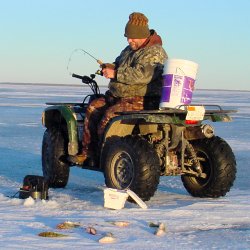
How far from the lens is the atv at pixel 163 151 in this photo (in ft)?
21.7

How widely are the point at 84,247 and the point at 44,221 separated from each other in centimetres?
102

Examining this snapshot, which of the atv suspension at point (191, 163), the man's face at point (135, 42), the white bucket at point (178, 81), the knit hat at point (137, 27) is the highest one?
the knit hat at point (137, 27)

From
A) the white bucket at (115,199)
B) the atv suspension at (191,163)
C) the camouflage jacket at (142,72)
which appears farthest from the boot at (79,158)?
the white bucket at (115,199)

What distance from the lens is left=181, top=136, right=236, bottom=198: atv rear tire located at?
718 centimetres

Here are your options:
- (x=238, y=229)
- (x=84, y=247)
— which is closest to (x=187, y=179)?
(x=238, y=229)

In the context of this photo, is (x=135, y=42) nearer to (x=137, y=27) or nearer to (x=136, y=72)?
(x=137, y=27)

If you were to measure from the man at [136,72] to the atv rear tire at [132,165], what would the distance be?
0.46 m

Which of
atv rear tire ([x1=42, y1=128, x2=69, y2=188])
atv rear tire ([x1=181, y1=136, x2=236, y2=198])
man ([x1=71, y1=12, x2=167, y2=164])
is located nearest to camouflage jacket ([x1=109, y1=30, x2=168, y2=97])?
man ([x1=71, y1=12, x2=167, y2=164])

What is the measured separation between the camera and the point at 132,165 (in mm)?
6785

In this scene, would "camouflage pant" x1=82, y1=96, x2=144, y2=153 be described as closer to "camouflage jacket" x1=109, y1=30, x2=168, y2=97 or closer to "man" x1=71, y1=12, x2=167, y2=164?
"man" x1=71, y1=12, x2=167, y2=164

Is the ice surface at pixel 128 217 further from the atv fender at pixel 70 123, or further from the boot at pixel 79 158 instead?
the atv fender at pixel 70 123

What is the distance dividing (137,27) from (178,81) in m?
1.01

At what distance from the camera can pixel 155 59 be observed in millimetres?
7207

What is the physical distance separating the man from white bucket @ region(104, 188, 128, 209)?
1.28m
